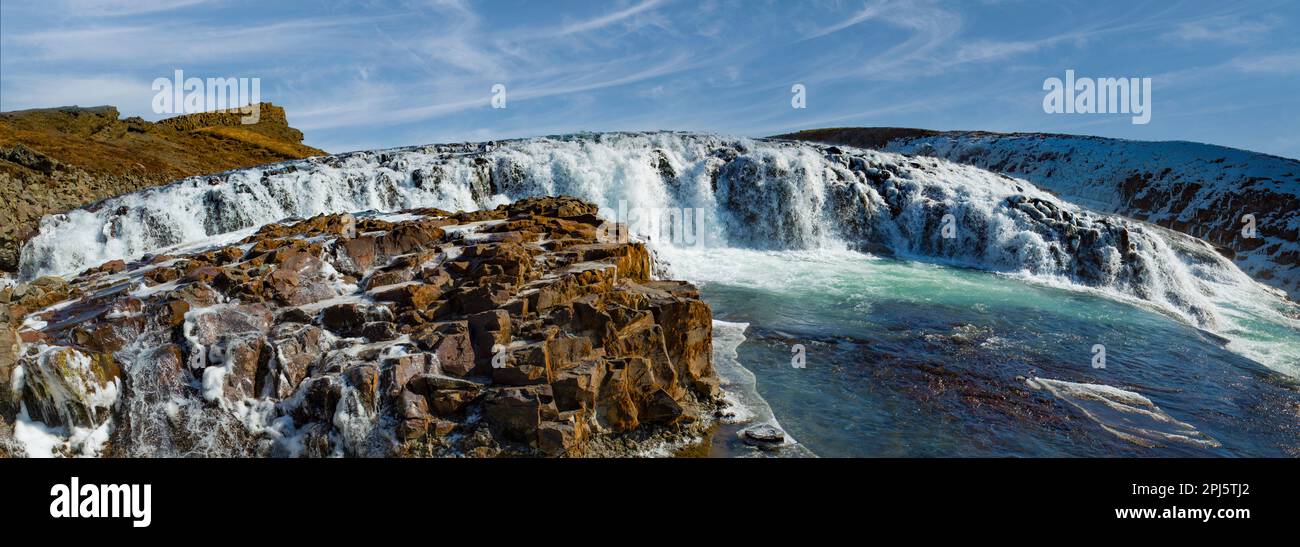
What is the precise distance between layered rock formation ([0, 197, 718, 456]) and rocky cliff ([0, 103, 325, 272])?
16.6 metres

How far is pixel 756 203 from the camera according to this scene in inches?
1125

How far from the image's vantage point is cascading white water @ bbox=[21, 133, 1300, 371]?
2345 centimetres

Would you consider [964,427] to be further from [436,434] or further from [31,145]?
[31,145]

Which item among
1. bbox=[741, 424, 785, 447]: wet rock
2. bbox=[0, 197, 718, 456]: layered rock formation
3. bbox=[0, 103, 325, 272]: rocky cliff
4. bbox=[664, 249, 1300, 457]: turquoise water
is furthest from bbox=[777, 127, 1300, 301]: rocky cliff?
bbox=[0, 103, 325, 272]: rocky cliff

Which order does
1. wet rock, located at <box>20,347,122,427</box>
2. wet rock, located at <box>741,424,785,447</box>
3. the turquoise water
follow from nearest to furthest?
wet rock, located at <box>20,347,122,427</box>, wet rock, located at <box>741,424,785,447</box>, the turquoise water

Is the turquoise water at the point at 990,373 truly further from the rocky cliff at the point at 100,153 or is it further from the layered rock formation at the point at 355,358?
the rocky cliff at the point at 100,153

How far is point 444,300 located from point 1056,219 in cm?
2560

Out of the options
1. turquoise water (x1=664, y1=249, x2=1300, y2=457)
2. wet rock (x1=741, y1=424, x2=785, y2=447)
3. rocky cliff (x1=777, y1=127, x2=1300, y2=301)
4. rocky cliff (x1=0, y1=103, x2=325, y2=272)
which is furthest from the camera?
rocky cliff (x1=777, y1=127, x2=1300, y2=301)

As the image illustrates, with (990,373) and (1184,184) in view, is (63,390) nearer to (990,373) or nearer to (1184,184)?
(990,373)

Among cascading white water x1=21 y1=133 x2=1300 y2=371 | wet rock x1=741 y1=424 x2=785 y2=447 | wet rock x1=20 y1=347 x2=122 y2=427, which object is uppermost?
cascading white water x1=21 y1=133 x2=1300 y2=371

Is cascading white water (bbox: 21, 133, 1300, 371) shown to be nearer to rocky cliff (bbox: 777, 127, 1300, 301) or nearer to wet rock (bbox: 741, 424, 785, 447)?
rocky cliff (bbox: 777, 127, 1300, 301)

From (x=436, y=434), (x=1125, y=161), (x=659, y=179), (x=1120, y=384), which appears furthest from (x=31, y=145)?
(x=1125, y=161)

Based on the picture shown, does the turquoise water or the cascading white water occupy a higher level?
the cascading white water
